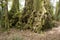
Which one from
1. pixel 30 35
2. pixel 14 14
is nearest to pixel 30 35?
pixel 30 35

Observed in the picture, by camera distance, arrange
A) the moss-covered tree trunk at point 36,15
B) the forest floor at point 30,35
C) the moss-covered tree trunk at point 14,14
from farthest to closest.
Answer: the moss-covered tree trunk at point 14,14 < the moss-covered tree trunk at point 36,15 < the forest floor at point 30,35

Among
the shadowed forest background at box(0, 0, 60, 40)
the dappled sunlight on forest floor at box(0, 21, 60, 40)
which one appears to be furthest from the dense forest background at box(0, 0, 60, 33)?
the dappled sunlight on forest floor at box(0, 21, 60, 40)

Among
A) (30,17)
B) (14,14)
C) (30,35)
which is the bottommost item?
(30,35)

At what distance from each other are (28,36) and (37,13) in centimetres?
181

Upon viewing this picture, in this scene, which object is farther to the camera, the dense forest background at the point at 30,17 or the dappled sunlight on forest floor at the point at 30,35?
the dense forest background at the point at 30,17

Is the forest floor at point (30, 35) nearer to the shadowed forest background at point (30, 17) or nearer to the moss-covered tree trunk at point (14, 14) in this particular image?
the shadowed forest background at point (30, 17)

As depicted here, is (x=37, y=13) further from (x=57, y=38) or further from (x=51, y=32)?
(x=57, y=38)

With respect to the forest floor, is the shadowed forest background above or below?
above

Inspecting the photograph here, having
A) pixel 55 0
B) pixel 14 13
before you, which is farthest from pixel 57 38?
pixel 55 0

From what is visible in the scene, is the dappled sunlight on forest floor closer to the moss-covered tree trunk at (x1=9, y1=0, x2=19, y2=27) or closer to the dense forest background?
the dense forest background

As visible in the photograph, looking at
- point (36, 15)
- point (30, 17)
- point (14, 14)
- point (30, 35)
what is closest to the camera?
point (30, 35)

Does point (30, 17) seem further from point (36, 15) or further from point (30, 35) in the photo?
point (30, 35)

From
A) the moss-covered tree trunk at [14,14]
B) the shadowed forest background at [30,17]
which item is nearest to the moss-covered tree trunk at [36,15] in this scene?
the shadowed forest background at [30,17]

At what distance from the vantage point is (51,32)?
915 cm
